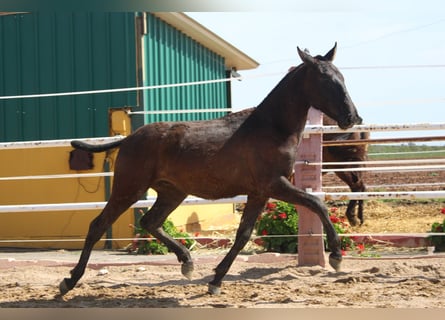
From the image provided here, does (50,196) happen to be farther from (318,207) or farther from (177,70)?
(318,207)

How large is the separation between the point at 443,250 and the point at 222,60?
26.6ft

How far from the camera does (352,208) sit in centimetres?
1071

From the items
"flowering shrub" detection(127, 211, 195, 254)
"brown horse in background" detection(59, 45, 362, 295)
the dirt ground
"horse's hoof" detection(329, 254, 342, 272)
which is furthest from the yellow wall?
"horse's hoof" detection(329, 254, 342, 272)

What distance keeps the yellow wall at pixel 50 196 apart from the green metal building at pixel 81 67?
343mm

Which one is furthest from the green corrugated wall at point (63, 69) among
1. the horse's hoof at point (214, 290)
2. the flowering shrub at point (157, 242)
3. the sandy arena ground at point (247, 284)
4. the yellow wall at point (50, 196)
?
the horse's hoof at point (214, 290)

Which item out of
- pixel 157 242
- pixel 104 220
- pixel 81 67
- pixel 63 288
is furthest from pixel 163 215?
pixel 81 67

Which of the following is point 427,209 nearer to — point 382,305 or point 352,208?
point 352,208

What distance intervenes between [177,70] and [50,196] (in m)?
3.38

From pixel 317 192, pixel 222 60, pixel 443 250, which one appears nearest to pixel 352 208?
pixel 443 250

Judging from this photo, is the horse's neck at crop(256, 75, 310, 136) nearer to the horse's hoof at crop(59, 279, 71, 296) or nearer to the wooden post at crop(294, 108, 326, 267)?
the wooden post at crop(294, 108, 326, 267)

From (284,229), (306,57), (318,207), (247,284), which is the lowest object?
(247,284)

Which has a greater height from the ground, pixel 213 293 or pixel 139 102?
pixel 139 102

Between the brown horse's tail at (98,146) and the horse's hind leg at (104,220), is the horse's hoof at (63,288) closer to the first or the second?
the horse's hind leg at (104,220)

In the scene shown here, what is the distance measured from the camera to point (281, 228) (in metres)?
8.28
